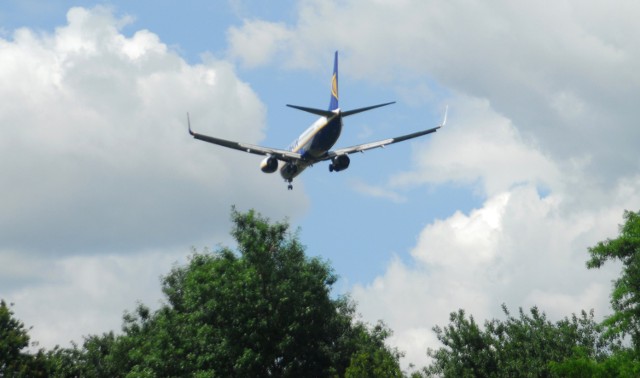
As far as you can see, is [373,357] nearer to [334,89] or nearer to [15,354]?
[334,89]

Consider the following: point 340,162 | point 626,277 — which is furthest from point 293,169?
point 626,277

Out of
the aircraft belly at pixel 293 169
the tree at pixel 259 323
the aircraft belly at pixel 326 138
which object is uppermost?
the aircraft belly at pixel 293 169

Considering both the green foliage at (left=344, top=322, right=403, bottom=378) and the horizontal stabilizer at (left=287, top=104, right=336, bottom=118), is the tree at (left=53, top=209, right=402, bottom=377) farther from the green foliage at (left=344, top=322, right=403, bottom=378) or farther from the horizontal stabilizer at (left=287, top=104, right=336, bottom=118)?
the horizontal stabilizer at (left=287, top=104, right=336, bottom=118)

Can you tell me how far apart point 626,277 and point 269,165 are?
2783 centimetres

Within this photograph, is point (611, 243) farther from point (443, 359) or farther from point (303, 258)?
point (303, 258)

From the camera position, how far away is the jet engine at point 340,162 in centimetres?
7188

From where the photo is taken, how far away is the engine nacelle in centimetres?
7393

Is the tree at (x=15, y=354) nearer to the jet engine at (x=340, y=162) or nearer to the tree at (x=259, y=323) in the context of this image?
the tree at (x=259, y=323)

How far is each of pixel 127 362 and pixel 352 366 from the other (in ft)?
80.8

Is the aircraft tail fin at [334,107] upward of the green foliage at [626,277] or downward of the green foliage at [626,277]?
upward

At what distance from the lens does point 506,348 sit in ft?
212

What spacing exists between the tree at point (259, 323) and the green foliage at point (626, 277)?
15.7m

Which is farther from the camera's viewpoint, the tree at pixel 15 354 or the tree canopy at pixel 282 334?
the tree at pixel 15 354

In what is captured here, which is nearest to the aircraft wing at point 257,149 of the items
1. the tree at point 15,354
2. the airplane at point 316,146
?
the airplane at point 316,146
